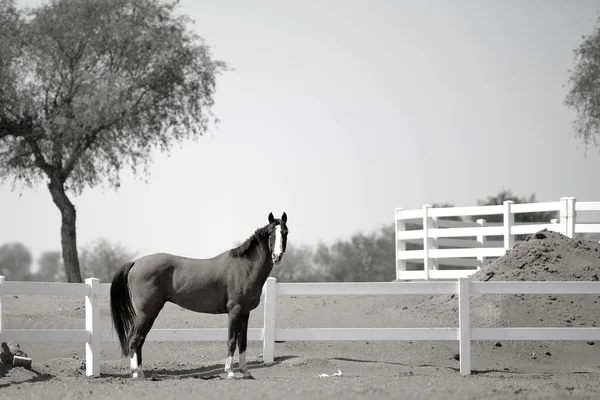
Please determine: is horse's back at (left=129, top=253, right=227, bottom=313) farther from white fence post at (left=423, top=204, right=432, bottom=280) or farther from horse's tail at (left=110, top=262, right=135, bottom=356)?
white fence post at (left=423, top=204, right=432, bottom=280)

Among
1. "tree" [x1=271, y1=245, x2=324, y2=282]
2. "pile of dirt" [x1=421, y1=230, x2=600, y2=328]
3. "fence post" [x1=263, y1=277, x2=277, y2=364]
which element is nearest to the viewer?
"fence post" [x1=263, y1=277, x2=277, y2=364]

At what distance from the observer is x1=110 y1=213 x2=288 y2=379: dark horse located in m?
11.4

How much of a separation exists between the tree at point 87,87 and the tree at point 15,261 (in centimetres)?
5760

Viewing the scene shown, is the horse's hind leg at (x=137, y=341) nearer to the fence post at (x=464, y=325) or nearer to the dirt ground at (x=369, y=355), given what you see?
the dirt ground at (x=369, y=355)

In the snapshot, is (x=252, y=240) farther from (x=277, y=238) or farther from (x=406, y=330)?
(x=406, y=330)

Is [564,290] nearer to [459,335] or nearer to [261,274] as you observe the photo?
[459,335]

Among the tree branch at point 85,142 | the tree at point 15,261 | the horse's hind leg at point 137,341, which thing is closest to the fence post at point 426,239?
the tree branch at point 85,142

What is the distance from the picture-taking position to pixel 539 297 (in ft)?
55.6

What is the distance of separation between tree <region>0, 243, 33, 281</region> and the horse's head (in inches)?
2856

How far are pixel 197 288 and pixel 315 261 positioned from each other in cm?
6975

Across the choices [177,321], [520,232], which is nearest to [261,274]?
[177,321]

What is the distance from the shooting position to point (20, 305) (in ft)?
64.5

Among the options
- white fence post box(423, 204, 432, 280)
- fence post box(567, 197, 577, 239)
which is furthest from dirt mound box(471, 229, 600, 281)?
white fence post box(423, 204, 432, 280)

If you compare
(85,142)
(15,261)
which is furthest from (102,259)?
(85,142)
